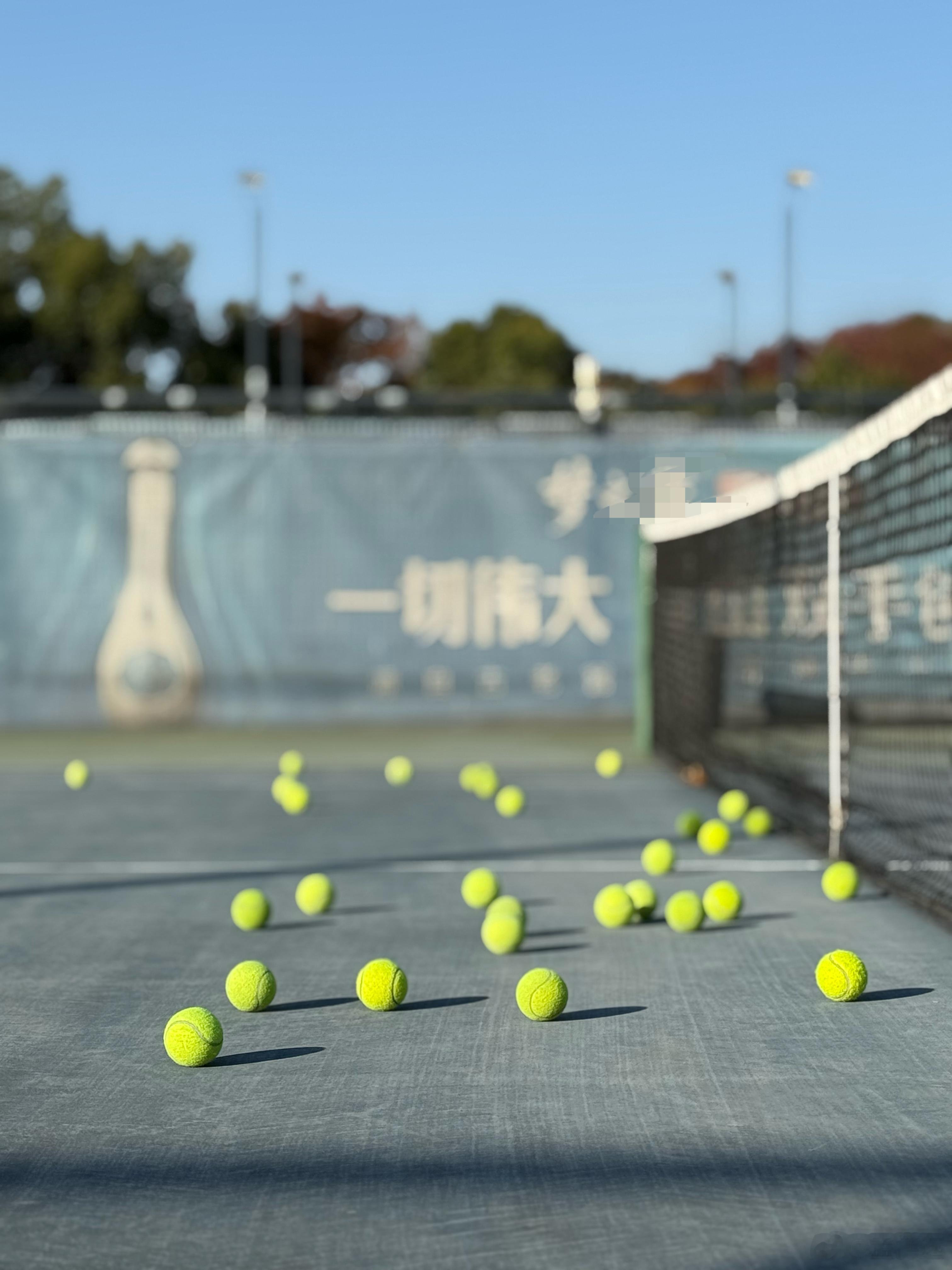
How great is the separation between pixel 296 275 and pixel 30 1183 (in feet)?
84.4

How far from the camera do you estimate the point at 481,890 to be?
17.2 feet

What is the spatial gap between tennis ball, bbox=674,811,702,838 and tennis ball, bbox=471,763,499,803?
1.74 metres

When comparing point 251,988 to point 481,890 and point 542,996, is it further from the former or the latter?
point 481,890

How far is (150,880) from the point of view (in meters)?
5.94

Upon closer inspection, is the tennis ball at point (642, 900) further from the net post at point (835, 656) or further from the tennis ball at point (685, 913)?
the net post at point (835, 656)

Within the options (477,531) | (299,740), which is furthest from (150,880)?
(477,531)

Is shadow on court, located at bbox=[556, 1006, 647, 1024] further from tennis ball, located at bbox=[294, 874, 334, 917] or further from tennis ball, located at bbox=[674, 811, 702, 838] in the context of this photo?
tennis ball, located at bbox=[674, 811, 702, 838]

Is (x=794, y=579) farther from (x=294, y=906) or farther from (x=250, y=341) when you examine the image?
(x=250, y=341)

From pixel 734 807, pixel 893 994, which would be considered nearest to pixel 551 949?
pixel 893 994

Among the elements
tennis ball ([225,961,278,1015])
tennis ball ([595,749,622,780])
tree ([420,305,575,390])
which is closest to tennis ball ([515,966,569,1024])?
Answer: tennis ball ([225,961,278,1015])

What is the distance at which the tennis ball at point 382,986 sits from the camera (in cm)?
384

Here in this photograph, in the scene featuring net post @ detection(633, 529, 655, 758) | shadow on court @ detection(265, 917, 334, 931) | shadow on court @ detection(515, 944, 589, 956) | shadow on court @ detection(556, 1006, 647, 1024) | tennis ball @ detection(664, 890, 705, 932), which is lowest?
shadow on court @ detection(265, 917, 334, 931)

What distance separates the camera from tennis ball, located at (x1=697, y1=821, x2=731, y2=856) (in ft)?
21.3

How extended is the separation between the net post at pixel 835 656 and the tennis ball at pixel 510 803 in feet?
5.89
